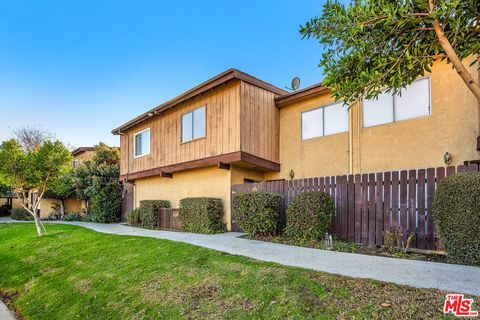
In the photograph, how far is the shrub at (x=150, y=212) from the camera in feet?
47.3

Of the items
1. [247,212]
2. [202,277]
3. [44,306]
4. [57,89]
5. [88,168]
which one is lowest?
[44,306]

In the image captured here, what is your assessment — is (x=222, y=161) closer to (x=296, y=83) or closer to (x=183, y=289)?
(x=296, y=83)

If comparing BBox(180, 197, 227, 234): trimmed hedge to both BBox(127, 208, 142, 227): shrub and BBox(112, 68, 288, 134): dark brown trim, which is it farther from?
BBox(112, 68, 288, 134): dark brown trim

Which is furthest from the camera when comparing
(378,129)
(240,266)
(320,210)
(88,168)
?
(88,168)

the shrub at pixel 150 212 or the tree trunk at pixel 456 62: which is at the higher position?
the tree trunk at pixel 456 62

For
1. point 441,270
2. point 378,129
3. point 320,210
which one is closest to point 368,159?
point 378,129

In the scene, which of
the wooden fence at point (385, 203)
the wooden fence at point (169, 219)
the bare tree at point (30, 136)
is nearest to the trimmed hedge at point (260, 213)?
the wooden fence at point (385, 203)

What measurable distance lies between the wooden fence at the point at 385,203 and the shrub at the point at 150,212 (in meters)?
7.80

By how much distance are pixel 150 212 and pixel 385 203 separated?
10410 mm

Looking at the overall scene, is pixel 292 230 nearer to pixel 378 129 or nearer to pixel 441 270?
pixel 441 270

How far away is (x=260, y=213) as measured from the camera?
945 cm

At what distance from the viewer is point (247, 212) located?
9703mm

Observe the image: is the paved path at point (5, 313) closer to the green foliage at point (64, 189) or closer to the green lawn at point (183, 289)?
the green lawn at point (183, 289)

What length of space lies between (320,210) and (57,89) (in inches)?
759
